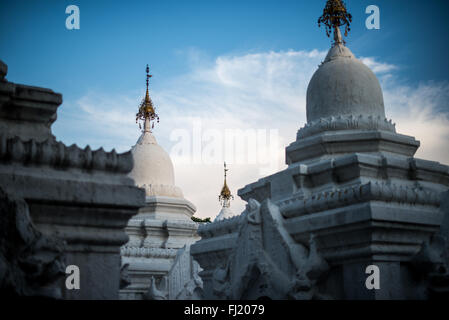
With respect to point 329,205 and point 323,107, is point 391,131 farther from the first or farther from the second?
point 329,205

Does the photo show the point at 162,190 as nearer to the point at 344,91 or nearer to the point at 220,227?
the point at 220,227

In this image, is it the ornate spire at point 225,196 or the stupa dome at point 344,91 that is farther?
the ornate spire at point 225,196

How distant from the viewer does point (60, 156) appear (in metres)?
5.55

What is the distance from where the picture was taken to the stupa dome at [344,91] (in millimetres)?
13609

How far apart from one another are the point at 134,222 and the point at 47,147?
16134mm

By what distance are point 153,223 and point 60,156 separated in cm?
1592

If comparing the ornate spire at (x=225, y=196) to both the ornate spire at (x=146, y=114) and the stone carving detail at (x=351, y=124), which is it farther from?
the stone carving detail at (x=351, y=124)

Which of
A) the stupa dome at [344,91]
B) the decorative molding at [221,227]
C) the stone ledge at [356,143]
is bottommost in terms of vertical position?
the decorative molding at [221,227]

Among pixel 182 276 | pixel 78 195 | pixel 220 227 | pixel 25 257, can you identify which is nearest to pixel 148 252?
pixel 182 276

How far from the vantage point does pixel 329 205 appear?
8922 mm

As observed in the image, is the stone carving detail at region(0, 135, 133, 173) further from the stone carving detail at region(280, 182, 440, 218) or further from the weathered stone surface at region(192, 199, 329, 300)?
the weathered stone surface at region(192, 199, 329, 300)

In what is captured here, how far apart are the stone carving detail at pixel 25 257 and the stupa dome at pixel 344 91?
9872 mm

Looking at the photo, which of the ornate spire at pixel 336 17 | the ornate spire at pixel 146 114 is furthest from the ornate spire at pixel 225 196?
the ornate spire at pixel 336 17

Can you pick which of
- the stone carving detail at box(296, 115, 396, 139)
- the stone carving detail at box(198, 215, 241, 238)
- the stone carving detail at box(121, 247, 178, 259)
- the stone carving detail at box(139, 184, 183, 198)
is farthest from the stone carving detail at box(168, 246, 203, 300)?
the stone carving detail at box(296, 115, 396, 139)
